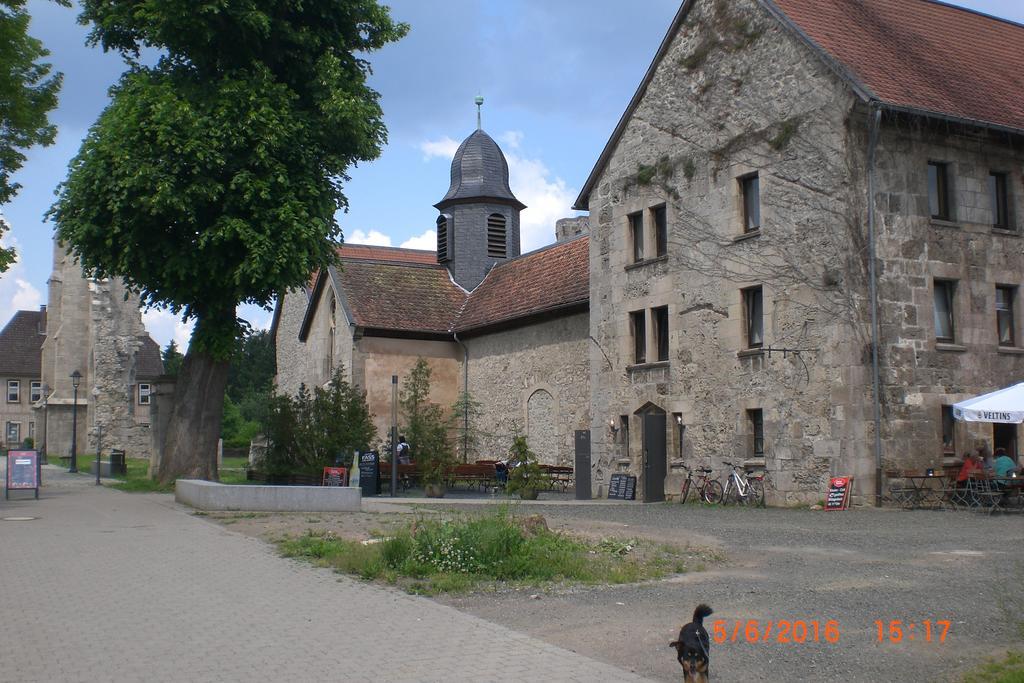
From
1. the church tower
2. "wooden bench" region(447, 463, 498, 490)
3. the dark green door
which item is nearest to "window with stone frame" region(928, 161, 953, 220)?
the dark green door

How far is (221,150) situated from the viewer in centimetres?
2375

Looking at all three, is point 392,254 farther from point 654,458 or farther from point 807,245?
point 807,245

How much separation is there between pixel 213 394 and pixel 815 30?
16608 mm

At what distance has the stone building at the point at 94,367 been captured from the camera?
5394cm

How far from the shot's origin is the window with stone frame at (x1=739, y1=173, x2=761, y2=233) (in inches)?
907

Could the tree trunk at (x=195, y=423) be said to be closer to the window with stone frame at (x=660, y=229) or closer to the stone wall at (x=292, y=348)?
the window with stone frame at (x=660, y=229)

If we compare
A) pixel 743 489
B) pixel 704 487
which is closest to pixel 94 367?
pixel 704 487

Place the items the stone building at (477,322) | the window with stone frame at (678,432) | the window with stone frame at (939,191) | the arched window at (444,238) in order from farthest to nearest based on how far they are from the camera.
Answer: the arched window at (444,238) → the stone building at (477,322) → the window with stone frame at (678,432) → the window with stone frame at (939,191)

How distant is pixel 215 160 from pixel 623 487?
12.5 meters

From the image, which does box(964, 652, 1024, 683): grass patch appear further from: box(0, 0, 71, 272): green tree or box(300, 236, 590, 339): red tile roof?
box(300, 236, 590, 339): red tile roof

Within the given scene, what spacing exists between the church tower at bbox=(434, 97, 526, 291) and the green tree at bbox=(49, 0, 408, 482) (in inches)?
614

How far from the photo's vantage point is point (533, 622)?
8.83 meters

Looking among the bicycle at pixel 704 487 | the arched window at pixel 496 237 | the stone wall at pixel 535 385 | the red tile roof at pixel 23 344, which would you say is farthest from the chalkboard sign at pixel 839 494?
the red tile roof at pixel 23 344

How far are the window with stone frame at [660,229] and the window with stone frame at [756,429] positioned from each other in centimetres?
499
